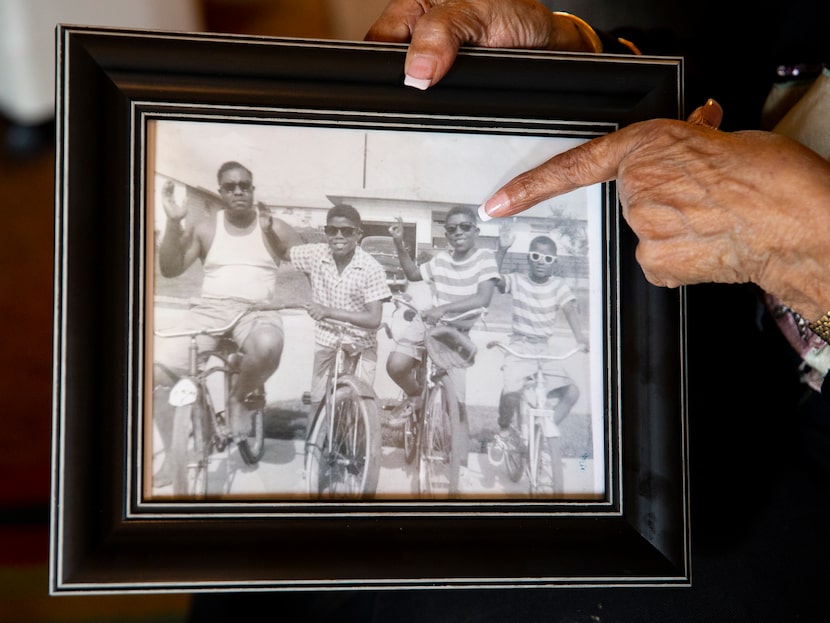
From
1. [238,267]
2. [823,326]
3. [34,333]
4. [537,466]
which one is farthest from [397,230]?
[34,333]

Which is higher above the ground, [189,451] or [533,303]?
[533,303]

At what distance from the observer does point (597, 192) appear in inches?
24.7

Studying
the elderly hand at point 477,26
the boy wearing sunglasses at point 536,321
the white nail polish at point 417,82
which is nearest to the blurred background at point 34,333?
the elderly hand at point 477,26

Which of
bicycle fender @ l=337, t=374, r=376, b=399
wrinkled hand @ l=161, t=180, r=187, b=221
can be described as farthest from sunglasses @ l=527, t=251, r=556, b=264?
wrinkled hand @ l=161, t=180, r=187, b=221

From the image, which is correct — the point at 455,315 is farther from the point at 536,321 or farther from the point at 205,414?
the point at 205,414

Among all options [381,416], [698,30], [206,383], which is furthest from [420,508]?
[698,30]

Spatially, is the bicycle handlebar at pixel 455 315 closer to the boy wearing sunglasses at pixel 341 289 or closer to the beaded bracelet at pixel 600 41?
the boy wearing sunglasses at pixel 341 289

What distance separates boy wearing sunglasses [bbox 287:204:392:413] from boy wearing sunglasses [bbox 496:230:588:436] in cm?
13

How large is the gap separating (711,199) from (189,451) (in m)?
0.54

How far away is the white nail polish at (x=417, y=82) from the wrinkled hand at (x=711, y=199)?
0.41ft

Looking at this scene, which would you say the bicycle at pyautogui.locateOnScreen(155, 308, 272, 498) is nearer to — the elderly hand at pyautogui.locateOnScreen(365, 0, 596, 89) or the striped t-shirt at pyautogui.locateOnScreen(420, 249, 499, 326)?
the striped t-shirt at pyautogui.locateOnScreen(420, 249, 499, 326)

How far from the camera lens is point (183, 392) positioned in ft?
1.90

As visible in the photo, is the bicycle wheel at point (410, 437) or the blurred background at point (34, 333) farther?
the blurred background at point (34, 333)

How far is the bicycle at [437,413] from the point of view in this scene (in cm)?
60
